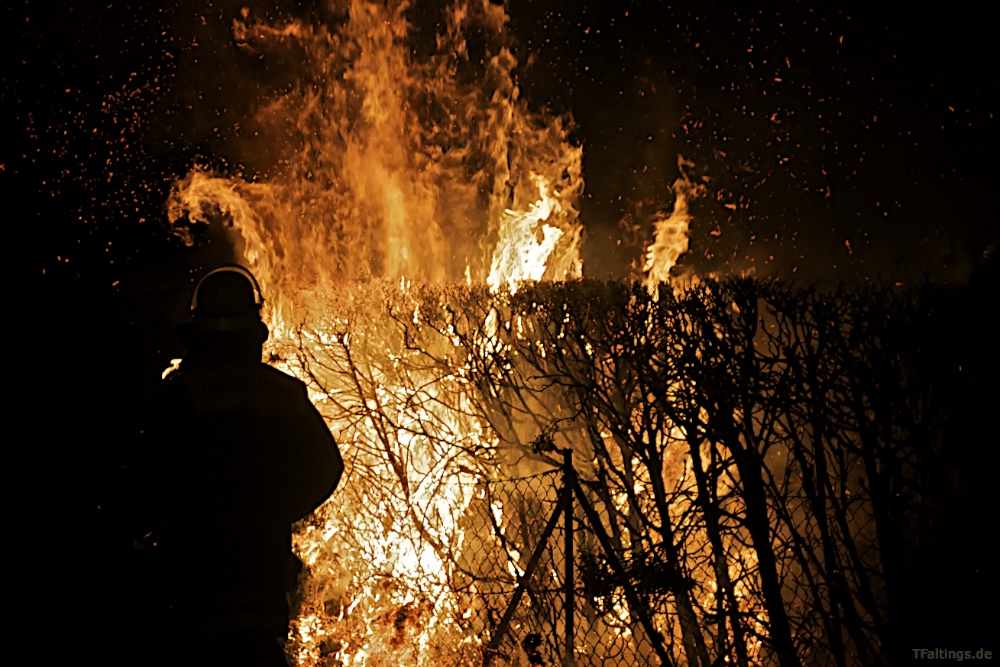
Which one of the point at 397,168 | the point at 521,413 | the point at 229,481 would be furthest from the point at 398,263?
the point at 229,481

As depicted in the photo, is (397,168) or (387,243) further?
(387,243)

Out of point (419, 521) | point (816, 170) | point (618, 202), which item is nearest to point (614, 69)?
point (618, 202)

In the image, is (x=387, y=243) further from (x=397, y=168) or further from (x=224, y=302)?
(x=224, y=302)

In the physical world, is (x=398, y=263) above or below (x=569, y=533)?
above

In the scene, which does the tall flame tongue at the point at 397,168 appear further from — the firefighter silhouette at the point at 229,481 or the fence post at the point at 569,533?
the firefighter silhouette at the point at 229,481

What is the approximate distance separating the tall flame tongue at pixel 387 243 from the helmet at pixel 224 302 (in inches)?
123

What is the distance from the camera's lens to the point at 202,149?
9922 mm

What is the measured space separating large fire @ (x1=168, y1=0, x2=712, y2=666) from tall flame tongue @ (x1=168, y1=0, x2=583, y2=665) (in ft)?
0.08

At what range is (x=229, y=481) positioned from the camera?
8.23 ft

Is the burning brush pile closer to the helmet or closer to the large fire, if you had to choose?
the large fire

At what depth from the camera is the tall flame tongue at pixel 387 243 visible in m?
5.97

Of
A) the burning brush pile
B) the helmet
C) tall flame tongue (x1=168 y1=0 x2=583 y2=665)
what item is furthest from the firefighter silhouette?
tall flame tongue (x1=168 y1=0 x2=583 y2=665)

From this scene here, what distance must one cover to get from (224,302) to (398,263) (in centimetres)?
877

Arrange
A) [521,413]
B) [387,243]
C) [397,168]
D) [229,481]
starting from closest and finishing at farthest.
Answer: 1. [229,481]
2. [521,413]
3. [397,168]
4. [387,243]
